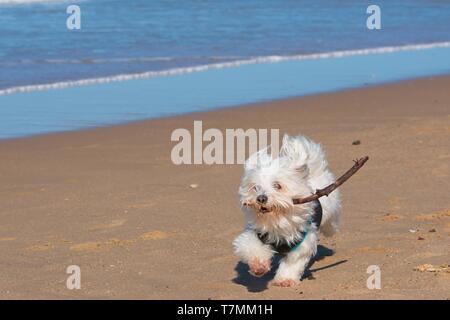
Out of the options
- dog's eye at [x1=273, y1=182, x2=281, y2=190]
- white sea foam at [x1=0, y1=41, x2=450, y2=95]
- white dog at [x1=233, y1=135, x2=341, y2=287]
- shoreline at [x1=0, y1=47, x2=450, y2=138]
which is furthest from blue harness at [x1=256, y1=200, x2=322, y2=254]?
white sea foam at [x1=0, y1=41, x2=450, y2=95]

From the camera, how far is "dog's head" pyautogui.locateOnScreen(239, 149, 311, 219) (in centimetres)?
608

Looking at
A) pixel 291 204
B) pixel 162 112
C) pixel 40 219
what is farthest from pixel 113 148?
pixel 291 204

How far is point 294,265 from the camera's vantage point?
6.43 meters

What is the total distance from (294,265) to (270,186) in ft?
1.97

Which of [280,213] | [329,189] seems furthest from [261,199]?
[329,189]

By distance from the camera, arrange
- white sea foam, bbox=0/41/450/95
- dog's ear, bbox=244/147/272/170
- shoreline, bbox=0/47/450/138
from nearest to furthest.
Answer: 1. dog's ear, bbox=244/147/272/170
2. shoreline, bbox=0/47/450/138
3. white sea foam, bbox=0/41/450/95

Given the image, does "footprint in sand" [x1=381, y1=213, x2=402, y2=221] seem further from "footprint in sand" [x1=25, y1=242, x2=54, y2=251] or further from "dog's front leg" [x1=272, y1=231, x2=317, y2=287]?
"footprint in sand" [x1=25, y1=242, x2=54, y2=251]

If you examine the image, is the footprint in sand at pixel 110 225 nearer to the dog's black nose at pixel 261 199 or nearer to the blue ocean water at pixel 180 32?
the dog's black nose at pixel 261 199

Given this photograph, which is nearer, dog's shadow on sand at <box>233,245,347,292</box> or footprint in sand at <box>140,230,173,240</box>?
dog's shadow on sand at <box>233,245,347,292</box>

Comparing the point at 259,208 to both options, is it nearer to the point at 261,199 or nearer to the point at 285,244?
the point at 261,199

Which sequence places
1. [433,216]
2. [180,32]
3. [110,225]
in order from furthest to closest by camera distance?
1. [180,32]
2. [110,225]
3. [433,216]

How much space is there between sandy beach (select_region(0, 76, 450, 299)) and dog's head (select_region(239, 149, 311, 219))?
53 centimetres

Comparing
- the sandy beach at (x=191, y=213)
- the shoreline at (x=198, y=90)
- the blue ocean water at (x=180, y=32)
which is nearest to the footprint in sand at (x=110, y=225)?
the sandy beach at (x=191, y=213)

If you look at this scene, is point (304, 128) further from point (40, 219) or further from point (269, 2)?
point (269, 2)
